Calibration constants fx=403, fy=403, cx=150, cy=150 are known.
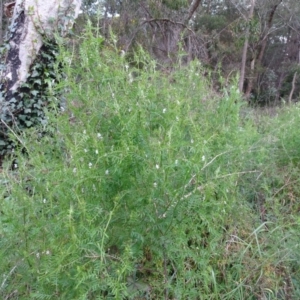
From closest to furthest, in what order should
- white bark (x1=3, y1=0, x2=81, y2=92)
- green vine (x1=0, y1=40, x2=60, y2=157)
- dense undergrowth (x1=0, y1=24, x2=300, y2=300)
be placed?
dense undergrowth (x1=0, y1=24, x2=300, y2=300)
green vine (x1=0, y1=40, x2=60, y2=157)
white bark (x1=3, y1=0, x2=81, y2=92)

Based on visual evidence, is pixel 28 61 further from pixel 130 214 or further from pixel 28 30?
pixel 130 214

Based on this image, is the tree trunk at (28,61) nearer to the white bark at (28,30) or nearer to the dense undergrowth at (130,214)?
the white bark at (28,30)

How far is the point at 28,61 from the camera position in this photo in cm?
439

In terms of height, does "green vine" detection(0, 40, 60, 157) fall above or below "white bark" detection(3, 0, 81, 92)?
below

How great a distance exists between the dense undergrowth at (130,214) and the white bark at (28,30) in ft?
7.11

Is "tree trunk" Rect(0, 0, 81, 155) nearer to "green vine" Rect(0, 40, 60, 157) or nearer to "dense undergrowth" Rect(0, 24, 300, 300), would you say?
"green vine" Rect(0, 40, 60, 157)

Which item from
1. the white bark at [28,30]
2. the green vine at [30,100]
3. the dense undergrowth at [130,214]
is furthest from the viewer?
the white bark at [28,30]

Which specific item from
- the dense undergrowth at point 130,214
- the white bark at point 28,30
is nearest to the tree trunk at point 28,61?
the white bark at point 28,30

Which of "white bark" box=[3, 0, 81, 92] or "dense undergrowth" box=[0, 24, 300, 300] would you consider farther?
"white bark" box=[3, 0, 81, 92]

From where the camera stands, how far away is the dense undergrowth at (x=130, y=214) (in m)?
1.67

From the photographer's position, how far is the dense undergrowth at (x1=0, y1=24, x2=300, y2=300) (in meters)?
1.67

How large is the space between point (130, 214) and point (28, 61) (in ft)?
10.4

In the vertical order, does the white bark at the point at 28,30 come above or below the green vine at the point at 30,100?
above

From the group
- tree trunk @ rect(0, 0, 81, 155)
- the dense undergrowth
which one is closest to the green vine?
tree trunk @ rect(0, 0, 81, 155)
